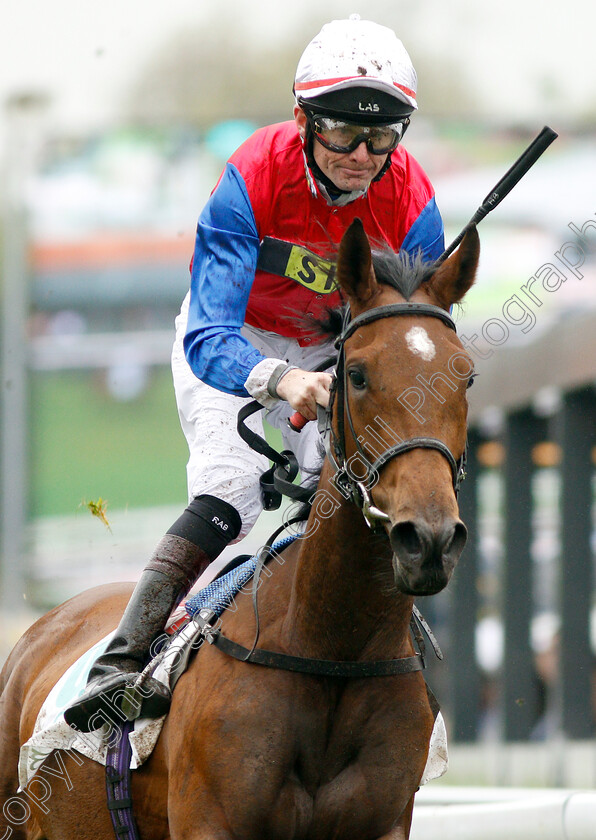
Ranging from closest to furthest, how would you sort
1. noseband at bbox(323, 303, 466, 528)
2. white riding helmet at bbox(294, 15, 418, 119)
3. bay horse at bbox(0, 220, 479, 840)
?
noseband at bbox(323, 303, 466, 528) → bay horse at bbox(0, 220, 479, 840) → white riding helmet at bbox(294, 15, 418, 119)

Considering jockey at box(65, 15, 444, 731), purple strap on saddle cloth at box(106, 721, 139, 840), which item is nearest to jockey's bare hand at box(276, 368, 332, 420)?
jockey at box(65, 15, 444, 731)

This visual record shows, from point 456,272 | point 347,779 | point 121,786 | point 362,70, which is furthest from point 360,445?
point 121,786

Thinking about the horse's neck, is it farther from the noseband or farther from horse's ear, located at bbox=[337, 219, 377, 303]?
horse's ear, located at bbox=[337, 219, 377, 303]

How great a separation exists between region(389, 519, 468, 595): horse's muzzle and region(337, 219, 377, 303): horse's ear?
784 millimetres

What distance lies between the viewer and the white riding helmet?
3.79 metres

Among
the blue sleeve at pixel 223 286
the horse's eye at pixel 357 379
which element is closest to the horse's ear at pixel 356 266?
the horse's eye at pixel 357 379

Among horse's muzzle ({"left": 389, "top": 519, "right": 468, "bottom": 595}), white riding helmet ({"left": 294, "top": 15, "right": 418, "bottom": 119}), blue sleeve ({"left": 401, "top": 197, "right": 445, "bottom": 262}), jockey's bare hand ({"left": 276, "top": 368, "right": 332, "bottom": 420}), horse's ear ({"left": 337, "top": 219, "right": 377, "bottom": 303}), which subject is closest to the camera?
horse's muzzle ({"left": 389, "top": 519, "right": 468, "bottom": 595})

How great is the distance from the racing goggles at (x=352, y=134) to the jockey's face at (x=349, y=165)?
0.02 metres

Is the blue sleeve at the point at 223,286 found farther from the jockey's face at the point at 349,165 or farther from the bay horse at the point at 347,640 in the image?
the bay horse at the point at 347,640

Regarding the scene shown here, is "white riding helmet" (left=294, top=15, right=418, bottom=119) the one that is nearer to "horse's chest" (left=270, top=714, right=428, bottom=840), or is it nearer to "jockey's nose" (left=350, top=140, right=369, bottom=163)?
"jockey's nose" (left=350, top=140, right=369, bottom=163)

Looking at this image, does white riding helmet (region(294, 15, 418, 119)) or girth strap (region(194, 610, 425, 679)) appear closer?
girth strap (region(194, 610, 425, 679))

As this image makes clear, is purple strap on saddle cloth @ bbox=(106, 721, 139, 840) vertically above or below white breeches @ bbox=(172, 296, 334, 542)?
below

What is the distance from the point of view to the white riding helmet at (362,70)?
12.5 feet

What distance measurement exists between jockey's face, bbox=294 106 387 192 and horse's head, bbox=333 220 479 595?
2.00 ft
